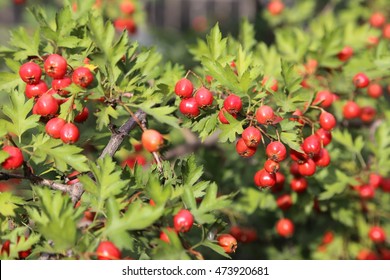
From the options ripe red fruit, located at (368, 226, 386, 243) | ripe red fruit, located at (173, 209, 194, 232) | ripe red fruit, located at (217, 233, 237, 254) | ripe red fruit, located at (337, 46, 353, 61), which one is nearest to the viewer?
ripe red fruit, located at (173, 209, 194, 232)

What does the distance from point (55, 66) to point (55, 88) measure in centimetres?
10

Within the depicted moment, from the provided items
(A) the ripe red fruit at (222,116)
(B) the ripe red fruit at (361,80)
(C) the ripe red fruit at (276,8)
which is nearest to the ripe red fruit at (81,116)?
(A) the ripe red fruit at (222,116)

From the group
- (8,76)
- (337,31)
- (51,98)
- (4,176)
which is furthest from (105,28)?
(337,31)

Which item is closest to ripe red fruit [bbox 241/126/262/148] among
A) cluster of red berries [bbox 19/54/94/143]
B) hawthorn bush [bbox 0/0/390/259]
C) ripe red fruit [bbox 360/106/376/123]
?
hawthorn bush [bbox 0/0/390/259]

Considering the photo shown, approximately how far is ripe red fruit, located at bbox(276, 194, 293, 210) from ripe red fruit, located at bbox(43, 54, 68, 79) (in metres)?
1.70

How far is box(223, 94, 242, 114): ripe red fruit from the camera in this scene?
2342mm

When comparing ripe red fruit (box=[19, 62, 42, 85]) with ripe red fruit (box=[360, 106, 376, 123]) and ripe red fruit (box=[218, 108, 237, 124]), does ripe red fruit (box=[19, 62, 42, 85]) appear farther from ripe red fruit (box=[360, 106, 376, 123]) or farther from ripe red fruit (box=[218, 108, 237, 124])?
ripe red fruit (box=[360, 106, 376, 123])

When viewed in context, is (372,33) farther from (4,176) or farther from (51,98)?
(4,176)

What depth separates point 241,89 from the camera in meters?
2.41

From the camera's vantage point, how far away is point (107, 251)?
1873 millimetres

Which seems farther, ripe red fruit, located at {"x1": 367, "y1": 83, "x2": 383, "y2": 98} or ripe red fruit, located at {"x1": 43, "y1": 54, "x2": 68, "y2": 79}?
ripe red fruit, located at {"x1": 367, "y1": 83, "x2": 383, "y2": 98}

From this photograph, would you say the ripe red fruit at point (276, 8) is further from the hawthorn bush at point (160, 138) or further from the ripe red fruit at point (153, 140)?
the ripe red fruit at point (153, 140)

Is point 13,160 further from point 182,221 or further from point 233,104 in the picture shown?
point 233,104
